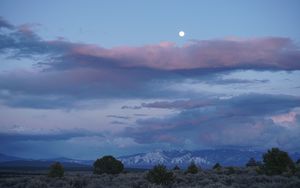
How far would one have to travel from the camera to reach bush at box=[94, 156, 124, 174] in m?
58.0

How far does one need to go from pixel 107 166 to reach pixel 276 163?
2393 centimetres

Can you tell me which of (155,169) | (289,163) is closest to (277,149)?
(289,163)

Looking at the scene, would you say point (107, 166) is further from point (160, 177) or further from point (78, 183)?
point (160, 177)

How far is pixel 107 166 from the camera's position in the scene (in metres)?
58.2

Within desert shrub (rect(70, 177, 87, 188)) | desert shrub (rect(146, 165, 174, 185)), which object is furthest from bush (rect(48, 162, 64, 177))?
desert shrub (rect(146, 165, 174, 185))

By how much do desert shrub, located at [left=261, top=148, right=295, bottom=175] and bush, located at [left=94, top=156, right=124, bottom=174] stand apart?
2163 centimetres

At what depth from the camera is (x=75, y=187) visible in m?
37.2

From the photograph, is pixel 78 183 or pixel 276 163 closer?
pixel 78 183

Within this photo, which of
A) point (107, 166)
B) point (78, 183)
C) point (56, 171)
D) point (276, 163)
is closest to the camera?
point (78, 183)

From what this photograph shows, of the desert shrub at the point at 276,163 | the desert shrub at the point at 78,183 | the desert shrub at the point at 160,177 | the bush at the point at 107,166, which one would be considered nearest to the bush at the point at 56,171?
the bush at the point at 107,166

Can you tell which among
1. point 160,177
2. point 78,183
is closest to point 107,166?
point 78,183

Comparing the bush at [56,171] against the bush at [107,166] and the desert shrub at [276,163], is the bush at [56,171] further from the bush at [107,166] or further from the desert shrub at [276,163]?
the desert shrub at [276,163]

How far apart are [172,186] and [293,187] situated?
10.1m

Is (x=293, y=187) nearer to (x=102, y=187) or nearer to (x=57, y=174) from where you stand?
(x=102, y=187)
